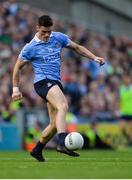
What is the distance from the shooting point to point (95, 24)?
1298 inches

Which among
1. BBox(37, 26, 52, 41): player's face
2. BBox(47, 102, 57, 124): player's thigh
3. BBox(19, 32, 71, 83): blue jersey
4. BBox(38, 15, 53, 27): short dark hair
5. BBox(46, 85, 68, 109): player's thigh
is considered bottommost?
BBox(47, 102, 57, 124): player's thigh

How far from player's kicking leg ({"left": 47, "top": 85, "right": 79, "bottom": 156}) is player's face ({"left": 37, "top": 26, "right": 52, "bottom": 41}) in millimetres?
802

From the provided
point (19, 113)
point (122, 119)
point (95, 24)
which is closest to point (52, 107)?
point (19, 113)

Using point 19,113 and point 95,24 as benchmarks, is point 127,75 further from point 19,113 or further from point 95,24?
point 19,113

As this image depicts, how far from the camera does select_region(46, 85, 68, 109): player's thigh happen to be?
1245 centimetres

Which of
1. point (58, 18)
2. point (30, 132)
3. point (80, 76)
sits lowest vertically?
point (30, 132)

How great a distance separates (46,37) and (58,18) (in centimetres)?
1695

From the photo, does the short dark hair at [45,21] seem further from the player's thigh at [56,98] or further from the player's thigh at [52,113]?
the player's thigh at [52,113]

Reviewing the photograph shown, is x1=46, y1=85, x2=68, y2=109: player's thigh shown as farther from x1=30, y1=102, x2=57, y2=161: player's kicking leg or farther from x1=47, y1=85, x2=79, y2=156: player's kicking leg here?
x1=30, y1=102, x2=57, y2=161: player's kicking leg

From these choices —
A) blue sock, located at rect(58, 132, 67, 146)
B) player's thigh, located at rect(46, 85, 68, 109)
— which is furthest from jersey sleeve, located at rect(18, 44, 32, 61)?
blue sock, located at rect(58, 132, 67, 146)

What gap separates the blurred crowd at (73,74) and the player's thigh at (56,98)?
1048cm

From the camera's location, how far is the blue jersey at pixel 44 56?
12.8 metres

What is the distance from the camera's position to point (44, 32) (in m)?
12.6

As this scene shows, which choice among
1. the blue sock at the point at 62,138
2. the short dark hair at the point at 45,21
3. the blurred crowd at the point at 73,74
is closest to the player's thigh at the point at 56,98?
the blue sock at the point at 62,138
